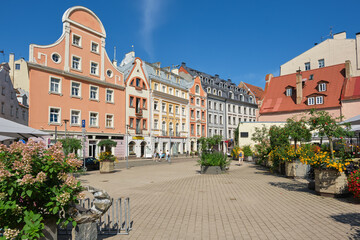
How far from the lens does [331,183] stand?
8.93 metres

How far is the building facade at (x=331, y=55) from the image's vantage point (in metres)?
40.5

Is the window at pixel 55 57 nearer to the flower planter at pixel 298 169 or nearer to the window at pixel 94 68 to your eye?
the window at pixel 94 68

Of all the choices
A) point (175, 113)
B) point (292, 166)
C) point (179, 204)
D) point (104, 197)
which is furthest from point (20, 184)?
point (175, 113)

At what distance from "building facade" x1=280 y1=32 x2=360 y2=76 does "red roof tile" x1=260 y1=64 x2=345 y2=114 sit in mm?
2986

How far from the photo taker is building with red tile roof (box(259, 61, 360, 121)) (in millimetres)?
36906

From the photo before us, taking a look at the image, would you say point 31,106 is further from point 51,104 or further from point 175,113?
point 175,113

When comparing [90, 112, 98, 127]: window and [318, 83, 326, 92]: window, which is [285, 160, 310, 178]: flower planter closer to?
[90, 112, 98, 127]: window

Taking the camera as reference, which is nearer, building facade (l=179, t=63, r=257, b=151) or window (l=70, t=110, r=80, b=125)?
window (l=70, t=110, r=80, b=125)

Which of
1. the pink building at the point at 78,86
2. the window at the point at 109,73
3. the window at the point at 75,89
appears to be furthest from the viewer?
the window at the point at 109,73

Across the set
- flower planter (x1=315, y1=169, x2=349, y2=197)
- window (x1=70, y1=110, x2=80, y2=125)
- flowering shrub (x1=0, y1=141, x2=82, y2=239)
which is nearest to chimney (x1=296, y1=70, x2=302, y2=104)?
window (x1=70, y1=110, x2=80, y2=125)

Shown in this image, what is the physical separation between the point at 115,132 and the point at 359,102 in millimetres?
33323

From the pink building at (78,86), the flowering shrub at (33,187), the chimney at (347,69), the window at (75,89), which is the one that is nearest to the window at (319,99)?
the chimney at (347,69)

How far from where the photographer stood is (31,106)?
2727 cm

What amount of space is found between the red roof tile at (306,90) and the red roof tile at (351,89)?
3.15ft
